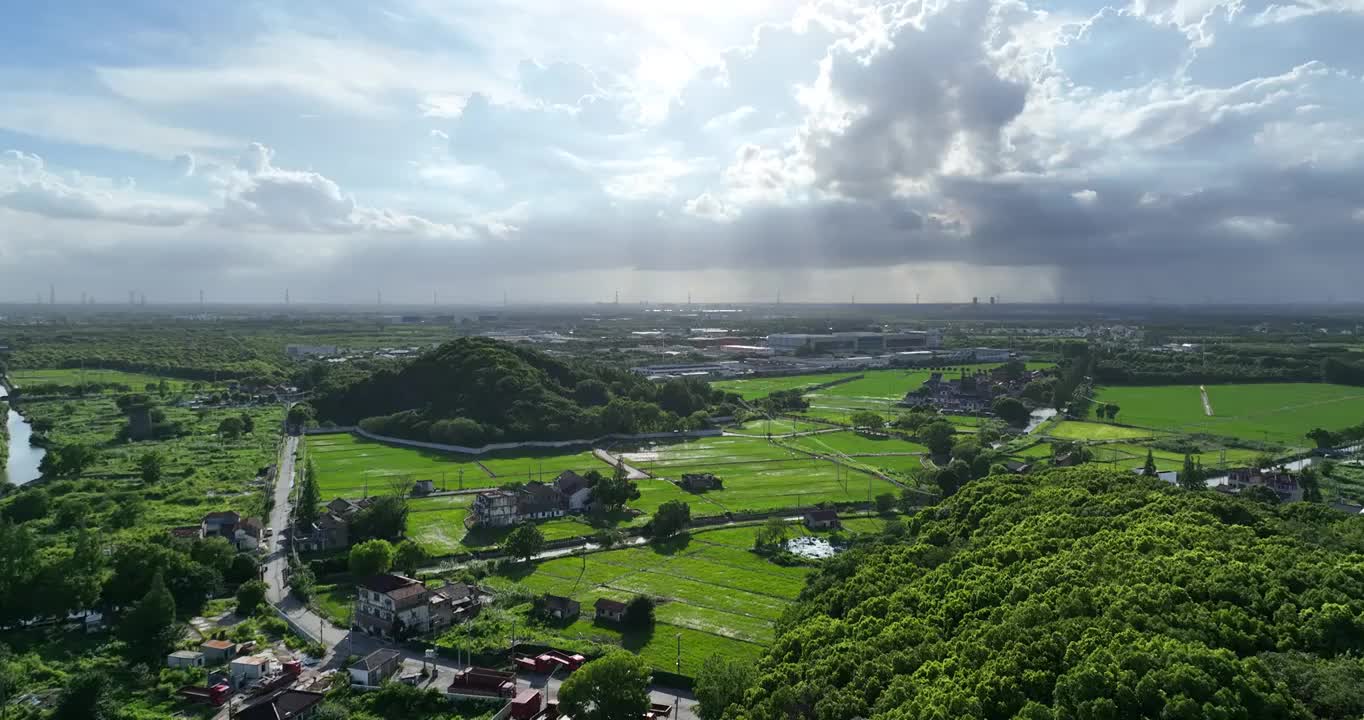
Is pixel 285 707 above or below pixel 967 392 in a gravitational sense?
below

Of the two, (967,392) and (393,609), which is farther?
(967,392)

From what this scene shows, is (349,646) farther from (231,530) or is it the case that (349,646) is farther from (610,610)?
(231,530)

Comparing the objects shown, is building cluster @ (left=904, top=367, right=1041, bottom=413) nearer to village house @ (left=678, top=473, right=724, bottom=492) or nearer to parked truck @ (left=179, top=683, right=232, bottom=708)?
village house @ (left=678, top=473, right=724, bottom=492)

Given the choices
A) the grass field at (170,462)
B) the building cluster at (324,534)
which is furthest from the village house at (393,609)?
the grass field at (170,462)

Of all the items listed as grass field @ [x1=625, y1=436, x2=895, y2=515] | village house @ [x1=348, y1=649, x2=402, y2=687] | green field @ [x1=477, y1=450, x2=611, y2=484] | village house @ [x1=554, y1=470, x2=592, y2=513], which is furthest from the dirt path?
village house @ [x1=348, y1=649, x2=402, y2=687]

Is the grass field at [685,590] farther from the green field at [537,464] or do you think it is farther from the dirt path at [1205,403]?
the dirt path at [1205,403]

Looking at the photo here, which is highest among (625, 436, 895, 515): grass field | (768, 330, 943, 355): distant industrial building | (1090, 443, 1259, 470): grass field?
(768, 330, 943, 355): distant industrial building

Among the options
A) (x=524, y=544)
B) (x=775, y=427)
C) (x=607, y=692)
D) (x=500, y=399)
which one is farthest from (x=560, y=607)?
(x=775, y=427)
